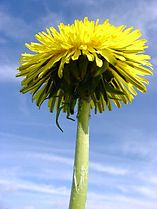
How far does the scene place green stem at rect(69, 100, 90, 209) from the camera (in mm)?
5324

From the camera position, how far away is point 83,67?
5488mm

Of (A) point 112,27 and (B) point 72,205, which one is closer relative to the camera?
(B) point 72,205

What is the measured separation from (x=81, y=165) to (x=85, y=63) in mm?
1199

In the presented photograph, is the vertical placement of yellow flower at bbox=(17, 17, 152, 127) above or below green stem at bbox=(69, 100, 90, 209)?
above

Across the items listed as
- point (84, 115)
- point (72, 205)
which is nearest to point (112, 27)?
point (84, 115)

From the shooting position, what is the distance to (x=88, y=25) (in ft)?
18.6

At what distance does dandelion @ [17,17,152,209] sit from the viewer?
5.47 meters

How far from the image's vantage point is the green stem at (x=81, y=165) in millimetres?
5324

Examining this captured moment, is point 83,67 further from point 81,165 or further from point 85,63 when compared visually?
point 81,165

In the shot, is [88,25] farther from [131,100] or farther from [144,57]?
[131,100]

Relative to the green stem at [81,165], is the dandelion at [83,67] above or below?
above

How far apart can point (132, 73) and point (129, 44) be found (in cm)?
37

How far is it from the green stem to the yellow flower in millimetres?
241

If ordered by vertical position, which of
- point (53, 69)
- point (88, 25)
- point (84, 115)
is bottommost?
point (84, 115)
